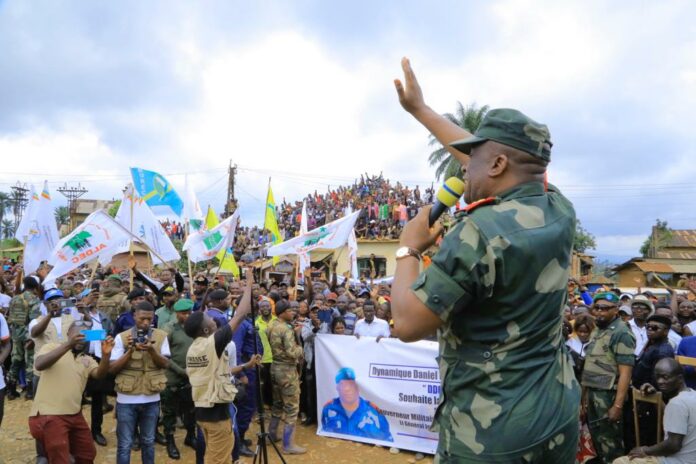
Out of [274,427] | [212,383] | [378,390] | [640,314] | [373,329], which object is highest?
[640,314]

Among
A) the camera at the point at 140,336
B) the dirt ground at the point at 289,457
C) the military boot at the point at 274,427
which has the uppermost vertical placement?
the camera at the point at 140,336

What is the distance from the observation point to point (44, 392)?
4.66 metres

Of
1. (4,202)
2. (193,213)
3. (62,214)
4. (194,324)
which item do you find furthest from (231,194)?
(4,202)

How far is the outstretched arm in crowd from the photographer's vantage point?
2153 millimetres

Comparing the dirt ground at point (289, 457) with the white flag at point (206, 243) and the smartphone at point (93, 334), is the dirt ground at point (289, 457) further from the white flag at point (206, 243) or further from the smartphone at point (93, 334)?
the white flag at point (206, 243)

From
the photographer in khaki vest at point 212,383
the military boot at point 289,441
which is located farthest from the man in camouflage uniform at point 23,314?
the photographer in khaki vest at point 212,383

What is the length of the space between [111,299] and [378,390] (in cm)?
510

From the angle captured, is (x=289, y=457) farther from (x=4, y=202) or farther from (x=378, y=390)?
(x=4, y=202)

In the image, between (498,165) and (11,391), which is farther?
(11,391)

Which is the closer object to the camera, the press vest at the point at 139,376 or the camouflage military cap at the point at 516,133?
the camouflage military cap at the point at 516,133

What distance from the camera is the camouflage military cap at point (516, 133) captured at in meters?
1.57

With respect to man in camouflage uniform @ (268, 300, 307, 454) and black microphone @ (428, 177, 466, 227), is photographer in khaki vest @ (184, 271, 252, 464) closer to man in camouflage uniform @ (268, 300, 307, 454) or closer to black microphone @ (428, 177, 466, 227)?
man in camouflage uniform @ (268, 300, 307, 454)

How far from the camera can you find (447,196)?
173cm

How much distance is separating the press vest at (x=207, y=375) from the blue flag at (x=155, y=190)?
20.9ft
